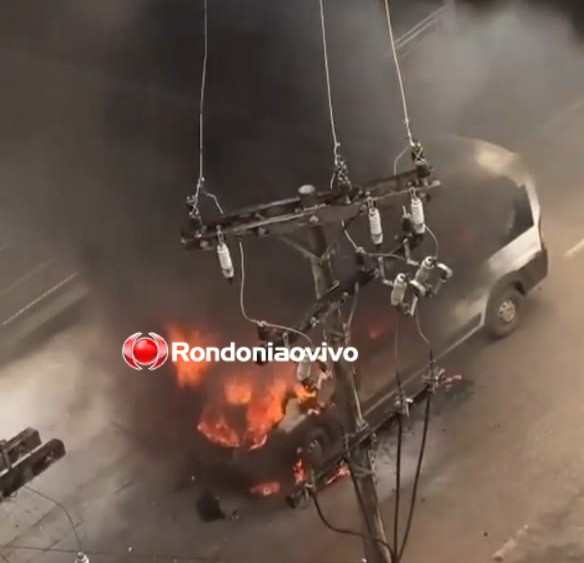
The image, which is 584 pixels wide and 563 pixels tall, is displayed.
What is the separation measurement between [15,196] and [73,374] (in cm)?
171

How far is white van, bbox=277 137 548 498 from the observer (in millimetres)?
10117

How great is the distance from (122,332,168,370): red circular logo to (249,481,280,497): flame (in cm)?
138

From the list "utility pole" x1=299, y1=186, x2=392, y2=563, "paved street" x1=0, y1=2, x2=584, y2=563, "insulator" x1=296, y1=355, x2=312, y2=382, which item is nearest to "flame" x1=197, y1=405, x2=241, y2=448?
"paved street" x1=0, y1=2, x2=584, y2=563

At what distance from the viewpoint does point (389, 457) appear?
10.2 meters

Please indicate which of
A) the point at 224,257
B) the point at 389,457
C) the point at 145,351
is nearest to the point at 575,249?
the point at 389,457

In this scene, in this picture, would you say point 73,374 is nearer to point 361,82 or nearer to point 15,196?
point 15,196

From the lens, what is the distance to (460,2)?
1030 cm

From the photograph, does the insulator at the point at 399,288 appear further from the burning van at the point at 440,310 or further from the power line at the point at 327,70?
the power line at the point at 327,70

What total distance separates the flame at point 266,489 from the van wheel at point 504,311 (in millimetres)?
2332

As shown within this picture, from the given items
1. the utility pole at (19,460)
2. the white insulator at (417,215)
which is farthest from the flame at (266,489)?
the white insulator at (417,215)

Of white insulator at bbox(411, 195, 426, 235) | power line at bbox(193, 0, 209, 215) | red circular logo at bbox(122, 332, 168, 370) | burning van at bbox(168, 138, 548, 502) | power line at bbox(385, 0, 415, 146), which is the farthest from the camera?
power line at bbox(193, 0, 209, 215)

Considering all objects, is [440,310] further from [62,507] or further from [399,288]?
[62,507]

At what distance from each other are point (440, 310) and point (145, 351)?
2638 millimetres

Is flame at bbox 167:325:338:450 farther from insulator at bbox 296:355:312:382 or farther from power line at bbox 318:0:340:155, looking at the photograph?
power line at bbox 318:0:340:155
